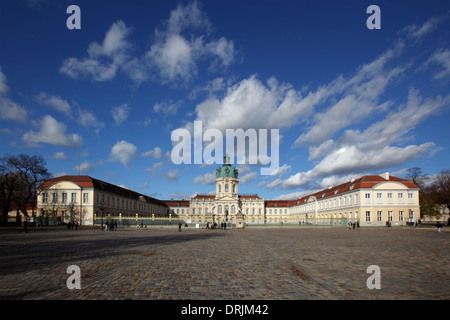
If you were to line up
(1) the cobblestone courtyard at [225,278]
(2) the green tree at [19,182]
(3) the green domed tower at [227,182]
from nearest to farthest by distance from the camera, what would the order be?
(1) the cobblestone courtyard at [225,278]
(2) the green tree at [19,182]
(3) the green domed tower at [227,182]

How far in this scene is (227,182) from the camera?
108 m

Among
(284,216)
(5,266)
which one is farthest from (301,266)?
(284,216)

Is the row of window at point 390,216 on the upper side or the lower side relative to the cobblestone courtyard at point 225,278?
lower

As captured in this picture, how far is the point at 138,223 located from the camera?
56.8 meters

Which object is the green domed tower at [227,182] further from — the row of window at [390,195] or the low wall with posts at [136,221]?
the row of window at [390,195]

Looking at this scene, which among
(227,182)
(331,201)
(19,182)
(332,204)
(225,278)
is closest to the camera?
(225,278)

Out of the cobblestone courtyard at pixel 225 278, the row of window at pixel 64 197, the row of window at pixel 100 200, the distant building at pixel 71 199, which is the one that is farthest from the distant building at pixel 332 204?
the cobblestone courtyard at pixel 225 278

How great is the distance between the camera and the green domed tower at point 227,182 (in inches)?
4252

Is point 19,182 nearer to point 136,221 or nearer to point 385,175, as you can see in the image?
point 136,221

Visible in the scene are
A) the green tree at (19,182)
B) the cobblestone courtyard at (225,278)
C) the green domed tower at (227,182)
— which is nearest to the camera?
the cobblestone courtyard at (225,278)

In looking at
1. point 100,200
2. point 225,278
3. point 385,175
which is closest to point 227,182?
point 100,200
